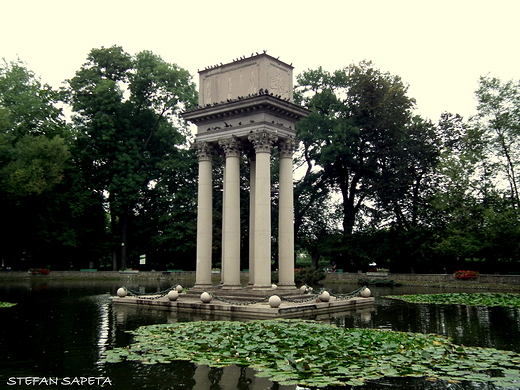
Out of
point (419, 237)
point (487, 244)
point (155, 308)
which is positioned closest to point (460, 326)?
point (155, 308)

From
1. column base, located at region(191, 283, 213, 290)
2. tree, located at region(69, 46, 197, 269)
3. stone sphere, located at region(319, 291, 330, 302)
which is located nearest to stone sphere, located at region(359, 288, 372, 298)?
stone sphere, located at region(319, 291, 330, 302)

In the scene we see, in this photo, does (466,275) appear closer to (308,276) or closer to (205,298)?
(308,276)

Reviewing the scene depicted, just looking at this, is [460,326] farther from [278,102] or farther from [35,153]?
[35,153]

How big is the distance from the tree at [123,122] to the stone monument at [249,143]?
1273 inches

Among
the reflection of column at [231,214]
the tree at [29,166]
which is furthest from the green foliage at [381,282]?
the tree at [29,166]

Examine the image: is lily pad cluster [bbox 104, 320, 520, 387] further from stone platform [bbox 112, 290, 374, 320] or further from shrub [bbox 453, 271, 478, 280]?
shrub [bbox 453, 271, 478, 280]

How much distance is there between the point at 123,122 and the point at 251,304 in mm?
44098

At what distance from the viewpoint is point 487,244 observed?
142ft

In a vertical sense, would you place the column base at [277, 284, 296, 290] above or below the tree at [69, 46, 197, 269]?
below

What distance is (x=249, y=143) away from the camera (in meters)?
27.0

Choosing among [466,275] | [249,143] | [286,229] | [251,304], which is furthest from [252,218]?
[466,275]

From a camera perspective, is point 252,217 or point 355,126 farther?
point 355,126

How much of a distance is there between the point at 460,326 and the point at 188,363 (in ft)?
36.9

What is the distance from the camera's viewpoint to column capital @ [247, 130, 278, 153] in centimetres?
2436
